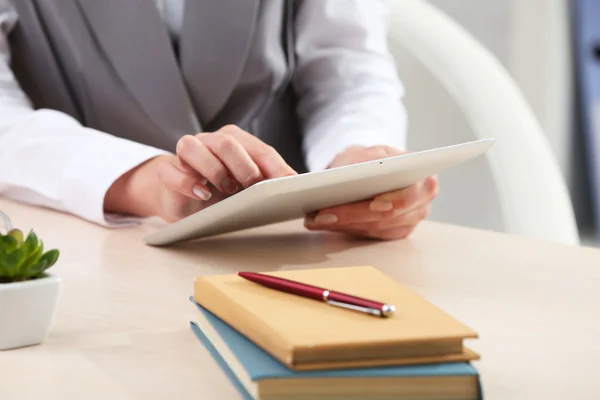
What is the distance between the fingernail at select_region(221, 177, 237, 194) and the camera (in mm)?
714

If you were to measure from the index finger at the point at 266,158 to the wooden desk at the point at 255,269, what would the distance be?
A: 0.07 metres

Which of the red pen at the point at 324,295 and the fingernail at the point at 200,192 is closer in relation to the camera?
the red pen at the point at 324,295

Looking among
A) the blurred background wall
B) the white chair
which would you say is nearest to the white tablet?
the white chair

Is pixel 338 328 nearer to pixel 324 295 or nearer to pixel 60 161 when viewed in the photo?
pixel 324 295

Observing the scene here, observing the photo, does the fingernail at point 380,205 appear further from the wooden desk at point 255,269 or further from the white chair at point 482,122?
the white chair at point 482,122

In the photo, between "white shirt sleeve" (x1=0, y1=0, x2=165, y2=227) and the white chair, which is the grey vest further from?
the white chair

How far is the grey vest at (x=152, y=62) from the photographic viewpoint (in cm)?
104

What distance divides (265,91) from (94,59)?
0.75ft

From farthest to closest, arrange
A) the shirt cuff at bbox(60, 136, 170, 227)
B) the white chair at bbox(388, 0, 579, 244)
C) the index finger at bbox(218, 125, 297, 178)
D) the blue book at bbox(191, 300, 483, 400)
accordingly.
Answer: the white chair at bbox(388, 0, 579, 244) → the shirt cuff at bbox(60, 136, 170, 227) → the index finger at bbox(218, 125, 297, 178) → the blue book at bbox(191, 300, 483, 400)

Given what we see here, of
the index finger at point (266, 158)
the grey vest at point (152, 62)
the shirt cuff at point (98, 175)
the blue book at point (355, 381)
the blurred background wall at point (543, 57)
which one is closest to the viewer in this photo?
the blue book at point (355, 381)

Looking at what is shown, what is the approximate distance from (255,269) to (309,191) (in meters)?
0.08

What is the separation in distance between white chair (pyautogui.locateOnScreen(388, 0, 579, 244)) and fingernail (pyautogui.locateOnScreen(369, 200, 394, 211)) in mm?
477

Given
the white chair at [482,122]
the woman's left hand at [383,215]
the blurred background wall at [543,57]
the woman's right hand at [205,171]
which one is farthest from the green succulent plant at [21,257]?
the blurred background wall at [543,57]

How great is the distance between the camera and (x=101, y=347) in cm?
46
